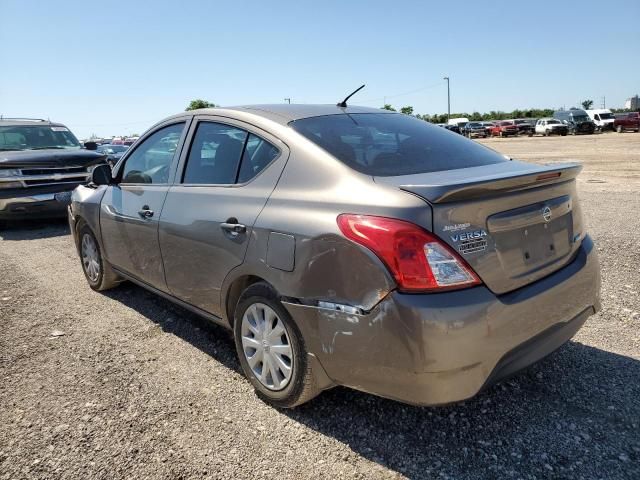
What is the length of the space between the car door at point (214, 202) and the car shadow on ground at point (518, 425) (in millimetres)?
987

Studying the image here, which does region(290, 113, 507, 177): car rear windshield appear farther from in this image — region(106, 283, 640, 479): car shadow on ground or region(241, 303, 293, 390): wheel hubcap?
region(106, 283, 640, 479): car shadow on ground

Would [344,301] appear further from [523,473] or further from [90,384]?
[90,384]

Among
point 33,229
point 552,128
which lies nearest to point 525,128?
point 552,128

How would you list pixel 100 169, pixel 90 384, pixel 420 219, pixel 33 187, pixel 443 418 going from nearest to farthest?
pixel 420 219, pixel 443 418, pixel 90 384, pixel 100 169, pixel 33 187

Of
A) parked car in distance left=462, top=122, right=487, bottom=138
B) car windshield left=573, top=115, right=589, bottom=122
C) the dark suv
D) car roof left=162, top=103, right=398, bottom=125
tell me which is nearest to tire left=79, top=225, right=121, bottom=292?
car roof left=162, top=103, right=398, bottom=125

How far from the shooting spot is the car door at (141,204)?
3643 millimetres

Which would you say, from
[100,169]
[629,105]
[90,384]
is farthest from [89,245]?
[629,105]

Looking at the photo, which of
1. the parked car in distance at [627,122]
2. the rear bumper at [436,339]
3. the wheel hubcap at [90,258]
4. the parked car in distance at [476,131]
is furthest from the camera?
the parked car in distance at [476,131]

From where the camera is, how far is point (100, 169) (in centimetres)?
423

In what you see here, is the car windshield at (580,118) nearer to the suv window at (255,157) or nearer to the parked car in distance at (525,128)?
the parked car in distance at (525,128)

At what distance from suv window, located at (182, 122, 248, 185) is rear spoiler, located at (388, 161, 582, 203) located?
1.09 metres

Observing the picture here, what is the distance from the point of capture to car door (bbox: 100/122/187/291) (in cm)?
364

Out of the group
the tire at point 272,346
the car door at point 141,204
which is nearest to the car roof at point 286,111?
the car door at point 141,204

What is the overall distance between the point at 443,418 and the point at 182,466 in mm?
1349
